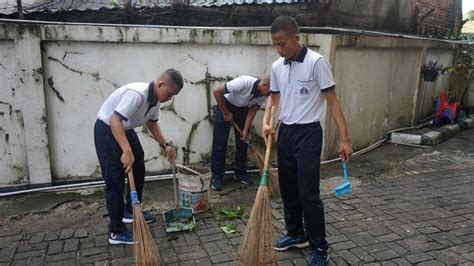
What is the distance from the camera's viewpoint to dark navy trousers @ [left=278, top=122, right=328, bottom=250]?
3.27 m

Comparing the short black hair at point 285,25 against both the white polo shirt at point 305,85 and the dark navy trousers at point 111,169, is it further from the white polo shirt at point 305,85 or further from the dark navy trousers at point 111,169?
the dark navy trousers at point 111,169

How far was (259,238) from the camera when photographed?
3.20m

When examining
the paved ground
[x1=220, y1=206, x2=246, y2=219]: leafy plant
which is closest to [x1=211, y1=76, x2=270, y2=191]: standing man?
the paved ground

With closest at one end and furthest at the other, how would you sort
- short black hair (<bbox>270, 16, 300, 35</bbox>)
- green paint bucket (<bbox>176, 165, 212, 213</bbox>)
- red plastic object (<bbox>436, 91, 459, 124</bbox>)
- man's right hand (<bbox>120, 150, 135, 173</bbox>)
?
1. short black hair (<bbox>270, 16, 300, 35</bbox>)
2. man's right hand (<bbox>120, 150, 135, 173</bbox>)
3. green paint bucket (<bbox>176, 165, 212, 213</bbox>)
4. red plastic object (<bbox>436, 91, 459, 124</bbox>)

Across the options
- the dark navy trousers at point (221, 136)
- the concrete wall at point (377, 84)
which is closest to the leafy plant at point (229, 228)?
the dark navy trousers at point (221, 136)

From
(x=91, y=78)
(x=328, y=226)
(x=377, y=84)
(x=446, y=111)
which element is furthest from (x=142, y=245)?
(x=446, y=111)

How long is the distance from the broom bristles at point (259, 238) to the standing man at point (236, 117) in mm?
2118

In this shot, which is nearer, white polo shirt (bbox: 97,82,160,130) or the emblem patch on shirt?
the emblem patch on shirt

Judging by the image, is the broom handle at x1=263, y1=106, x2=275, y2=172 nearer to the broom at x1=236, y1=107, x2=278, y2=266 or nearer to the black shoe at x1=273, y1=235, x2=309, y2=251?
the broom at x1=236, y1=107, x2=278, y2=266

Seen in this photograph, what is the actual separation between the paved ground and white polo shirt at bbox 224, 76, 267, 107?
1.21 meters

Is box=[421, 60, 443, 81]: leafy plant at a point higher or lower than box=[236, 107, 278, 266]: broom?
higher

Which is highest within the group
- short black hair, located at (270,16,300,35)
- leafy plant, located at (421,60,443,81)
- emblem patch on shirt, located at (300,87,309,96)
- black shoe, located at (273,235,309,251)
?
short black hair, located at (270,16,300,35)

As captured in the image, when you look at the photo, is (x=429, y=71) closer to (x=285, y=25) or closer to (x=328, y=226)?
(x=328, y=226)

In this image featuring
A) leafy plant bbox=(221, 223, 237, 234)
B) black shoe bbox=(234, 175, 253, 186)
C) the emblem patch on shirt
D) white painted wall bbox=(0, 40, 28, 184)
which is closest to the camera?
the emblem patch on shirt
